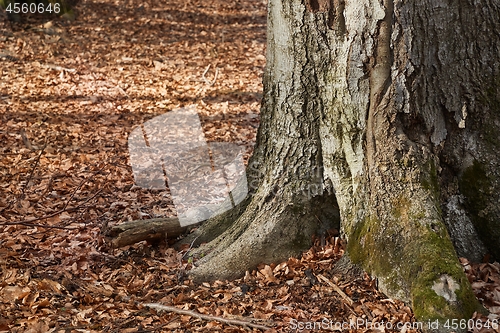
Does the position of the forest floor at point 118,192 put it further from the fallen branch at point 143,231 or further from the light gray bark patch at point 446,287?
the light gray bark patch at point 446,287

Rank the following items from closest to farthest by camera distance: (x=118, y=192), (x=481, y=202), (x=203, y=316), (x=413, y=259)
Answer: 1. (x=413, y=259)
2. (x=203, y=316)
3. (x=481, y=202)
4. (x=118, y=192)

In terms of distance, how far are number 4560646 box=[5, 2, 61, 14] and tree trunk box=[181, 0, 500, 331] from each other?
1031 cm

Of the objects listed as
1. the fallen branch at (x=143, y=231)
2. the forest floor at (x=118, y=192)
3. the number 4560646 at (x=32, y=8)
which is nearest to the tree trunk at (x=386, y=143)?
A: the forest floor at (x=118, y=192)

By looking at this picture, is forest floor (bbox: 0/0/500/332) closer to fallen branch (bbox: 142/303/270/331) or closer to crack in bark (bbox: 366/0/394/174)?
fallen branch (bbox: 142/303/270/331)

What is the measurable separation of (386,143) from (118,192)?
132 inches

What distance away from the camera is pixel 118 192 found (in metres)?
6.16

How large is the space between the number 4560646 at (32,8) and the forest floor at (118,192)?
10.3 inches

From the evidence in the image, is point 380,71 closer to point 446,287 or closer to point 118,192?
Answer: point 446,287

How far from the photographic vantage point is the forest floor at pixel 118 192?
3.79 metres

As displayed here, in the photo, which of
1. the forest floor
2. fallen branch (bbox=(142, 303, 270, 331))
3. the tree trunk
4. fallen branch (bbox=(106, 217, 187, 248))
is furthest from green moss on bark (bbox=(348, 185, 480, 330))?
fallen branch (bbox=(106, 217, 187, 248))

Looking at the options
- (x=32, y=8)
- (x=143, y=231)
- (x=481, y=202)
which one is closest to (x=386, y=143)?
(x=481, y=202)

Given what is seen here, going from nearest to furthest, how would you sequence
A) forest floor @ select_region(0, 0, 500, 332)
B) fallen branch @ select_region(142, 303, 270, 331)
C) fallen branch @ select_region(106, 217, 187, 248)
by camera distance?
fallen branch @ select_region(142, 303, 270, 331) < forest floor @ select_region(0, 0, 500, 332) < fallen branch @ select_region(106, 217, 187, 248)

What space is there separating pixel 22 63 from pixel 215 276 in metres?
7.83

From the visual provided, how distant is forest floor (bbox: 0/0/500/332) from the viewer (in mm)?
3789
